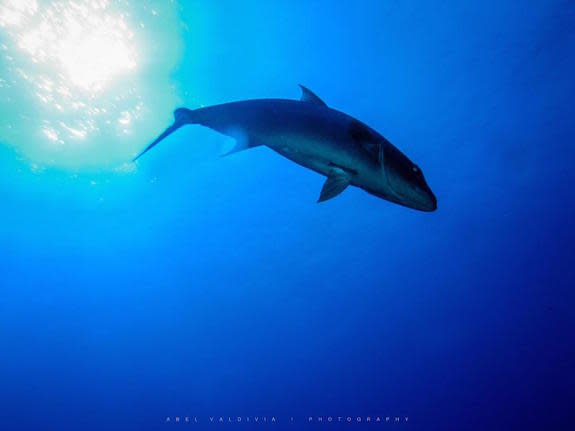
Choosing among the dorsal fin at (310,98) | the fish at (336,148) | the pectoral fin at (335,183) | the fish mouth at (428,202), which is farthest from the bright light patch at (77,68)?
the fish mouth at (428,202)

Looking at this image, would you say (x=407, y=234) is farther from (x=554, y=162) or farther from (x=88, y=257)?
(x=88, y=257)

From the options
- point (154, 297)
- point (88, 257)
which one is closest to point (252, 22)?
point (88, 257)

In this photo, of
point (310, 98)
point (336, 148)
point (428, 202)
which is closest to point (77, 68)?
point (310, 98)

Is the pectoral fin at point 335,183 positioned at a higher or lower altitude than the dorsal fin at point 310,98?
lower

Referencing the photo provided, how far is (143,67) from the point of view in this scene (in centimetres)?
866

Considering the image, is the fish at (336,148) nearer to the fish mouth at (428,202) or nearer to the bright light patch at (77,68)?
the fish mouth at (428,202)

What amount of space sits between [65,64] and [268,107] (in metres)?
9.25

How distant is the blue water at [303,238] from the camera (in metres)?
9.73

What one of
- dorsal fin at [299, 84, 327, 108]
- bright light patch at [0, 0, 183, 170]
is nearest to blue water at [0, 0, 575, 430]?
bright light patch at [0, 0, 183, 170]

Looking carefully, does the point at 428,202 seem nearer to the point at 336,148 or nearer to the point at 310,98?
the point at 336,148

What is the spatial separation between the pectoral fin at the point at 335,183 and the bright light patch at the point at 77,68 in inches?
303

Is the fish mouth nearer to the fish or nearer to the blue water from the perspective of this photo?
the fish

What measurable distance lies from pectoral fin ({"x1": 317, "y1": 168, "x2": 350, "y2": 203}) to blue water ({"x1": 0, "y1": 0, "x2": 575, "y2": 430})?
7.69 meters

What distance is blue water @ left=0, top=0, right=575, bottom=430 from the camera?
9.73 meters
